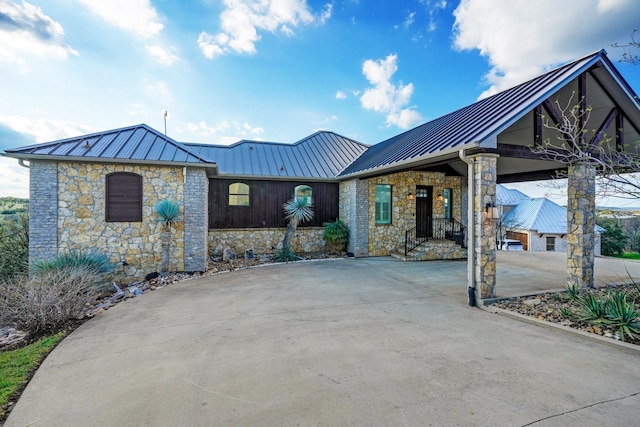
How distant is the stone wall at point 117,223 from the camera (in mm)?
7738

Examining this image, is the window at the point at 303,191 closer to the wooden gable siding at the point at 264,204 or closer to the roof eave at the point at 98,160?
the wooden gable siding at the point at 264,204

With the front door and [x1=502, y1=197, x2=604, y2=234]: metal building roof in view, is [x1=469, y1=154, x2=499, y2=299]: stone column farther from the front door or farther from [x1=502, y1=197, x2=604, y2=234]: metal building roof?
[x1=502, y1=197, x2=604, y2=234]: metal building roof

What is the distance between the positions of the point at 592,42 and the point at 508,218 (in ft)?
68.0

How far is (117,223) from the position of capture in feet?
26.5

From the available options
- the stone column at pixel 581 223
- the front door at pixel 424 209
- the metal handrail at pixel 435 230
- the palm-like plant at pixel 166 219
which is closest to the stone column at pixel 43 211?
the palm-like plant at pixel 166 219

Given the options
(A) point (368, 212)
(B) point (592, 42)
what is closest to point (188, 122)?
(A) point (368, 212)

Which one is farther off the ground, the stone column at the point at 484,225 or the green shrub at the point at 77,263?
the stone column at the point at 484,225

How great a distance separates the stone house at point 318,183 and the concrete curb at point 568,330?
406 mm

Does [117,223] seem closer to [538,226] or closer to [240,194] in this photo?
[240,194]

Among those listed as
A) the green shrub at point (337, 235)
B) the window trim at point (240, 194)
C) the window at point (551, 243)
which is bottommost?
the window at point (551, 243)

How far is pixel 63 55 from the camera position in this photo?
7.93 metres

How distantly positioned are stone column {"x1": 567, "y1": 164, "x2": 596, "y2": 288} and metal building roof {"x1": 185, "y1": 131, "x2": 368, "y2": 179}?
8066 millimetres

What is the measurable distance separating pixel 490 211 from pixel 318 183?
797 centimetres

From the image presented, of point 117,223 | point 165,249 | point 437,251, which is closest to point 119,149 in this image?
point 117,223
